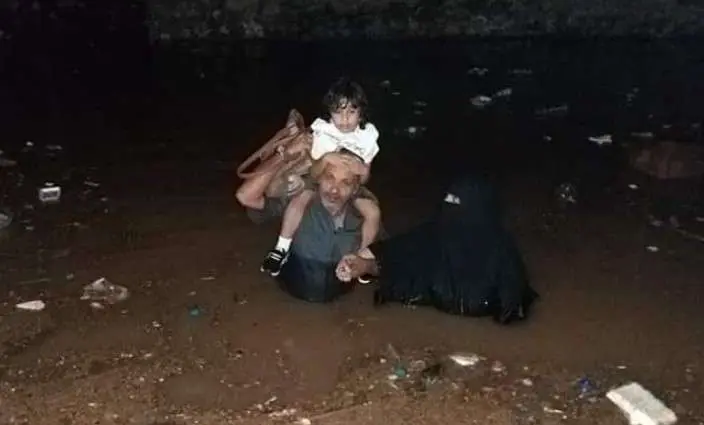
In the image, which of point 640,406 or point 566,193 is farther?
point 566,193

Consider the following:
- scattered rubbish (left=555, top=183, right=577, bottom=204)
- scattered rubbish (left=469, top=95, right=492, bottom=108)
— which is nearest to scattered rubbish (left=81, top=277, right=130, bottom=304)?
scattered rubbish (left=555, top=183, right=577, bottom=204)

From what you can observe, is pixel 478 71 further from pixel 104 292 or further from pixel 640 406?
pixel 640 406

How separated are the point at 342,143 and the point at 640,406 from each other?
3.13 feet

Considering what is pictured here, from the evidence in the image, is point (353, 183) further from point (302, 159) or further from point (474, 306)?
point (474, 306)

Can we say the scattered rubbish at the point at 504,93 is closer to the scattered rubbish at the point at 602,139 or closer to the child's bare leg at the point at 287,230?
the scattered rubbish at the point at 602,139

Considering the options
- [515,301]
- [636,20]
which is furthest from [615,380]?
[636,20]

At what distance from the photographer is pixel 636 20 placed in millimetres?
6215

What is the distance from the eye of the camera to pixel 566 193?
3.66m

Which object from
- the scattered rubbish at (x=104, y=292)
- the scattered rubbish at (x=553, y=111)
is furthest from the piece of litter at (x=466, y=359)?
the scattered rubbish at (x=553, y=111)

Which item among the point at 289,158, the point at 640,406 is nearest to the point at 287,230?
the point at 289,158

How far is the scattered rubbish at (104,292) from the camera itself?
9.24 feet

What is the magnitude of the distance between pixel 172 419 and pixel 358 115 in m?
0.86

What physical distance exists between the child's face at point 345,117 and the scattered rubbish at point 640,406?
896 mm

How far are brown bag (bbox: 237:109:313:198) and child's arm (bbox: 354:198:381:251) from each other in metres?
0.17
